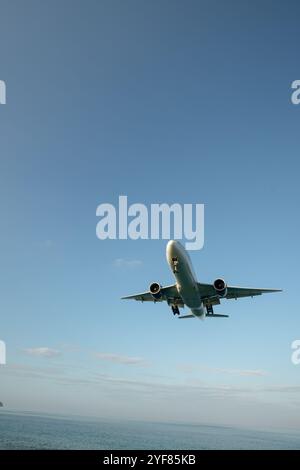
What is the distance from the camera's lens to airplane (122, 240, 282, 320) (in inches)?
1542

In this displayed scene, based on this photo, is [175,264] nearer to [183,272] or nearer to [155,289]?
[183,272]

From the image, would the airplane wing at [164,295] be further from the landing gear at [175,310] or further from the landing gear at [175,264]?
the landing gear at [175,264]

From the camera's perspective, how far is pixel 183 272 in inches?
Result: 1569

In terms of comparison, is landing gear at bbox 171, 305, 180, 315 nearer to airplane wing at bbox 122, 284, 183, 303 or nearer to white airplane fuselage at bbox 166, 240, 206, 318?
airplane wing at bbox 122, 284, 183, 303

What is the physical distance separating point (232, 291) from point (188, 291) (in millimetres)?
8857

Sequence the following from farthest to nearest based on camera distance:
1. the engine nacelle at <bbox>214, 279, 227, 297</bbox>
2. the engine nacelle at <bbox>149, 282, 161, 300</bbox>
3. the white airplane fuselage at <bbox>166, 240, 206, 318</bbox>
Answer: the engine nacelle at <bbox>149, 282, 161, 300</bbox> → the engine nacelle at <bbox>214, 279, 227, 297</bbox> → the white airplane fuselage at <bbox>166, 240, 206, 318</bbox>

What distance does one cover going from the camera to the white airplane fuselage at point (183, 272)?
38.7m

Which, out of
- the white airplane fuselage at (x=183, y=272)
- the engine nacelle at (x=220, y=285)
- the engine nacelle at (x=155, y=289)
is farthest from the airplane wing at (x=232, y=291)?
the engine nacelle at (x=155, y=289)

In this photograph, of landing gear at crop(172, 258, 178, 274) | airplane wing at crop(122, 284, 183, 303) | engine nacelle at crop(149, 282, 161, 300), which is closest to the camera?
landing gear at crop(172, 258, 178, 274)

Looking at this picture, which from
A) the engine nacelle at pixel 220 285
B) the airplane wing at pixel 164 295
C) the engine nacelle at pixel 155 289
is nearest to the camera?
the engine nacelle at pixel 220 285

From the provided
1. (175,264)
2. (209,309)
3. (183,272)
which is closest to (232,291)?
(209,309)

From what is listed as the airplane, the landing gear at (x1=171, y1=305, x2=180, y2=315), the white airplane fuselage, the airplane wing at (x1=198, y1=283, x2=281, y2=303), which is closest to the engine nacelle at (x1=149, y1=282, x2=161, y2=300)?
the airplane

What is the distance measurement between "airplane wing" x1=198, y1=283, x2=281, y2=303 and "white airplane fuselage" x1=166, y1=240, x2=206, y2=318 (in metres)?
1.75
